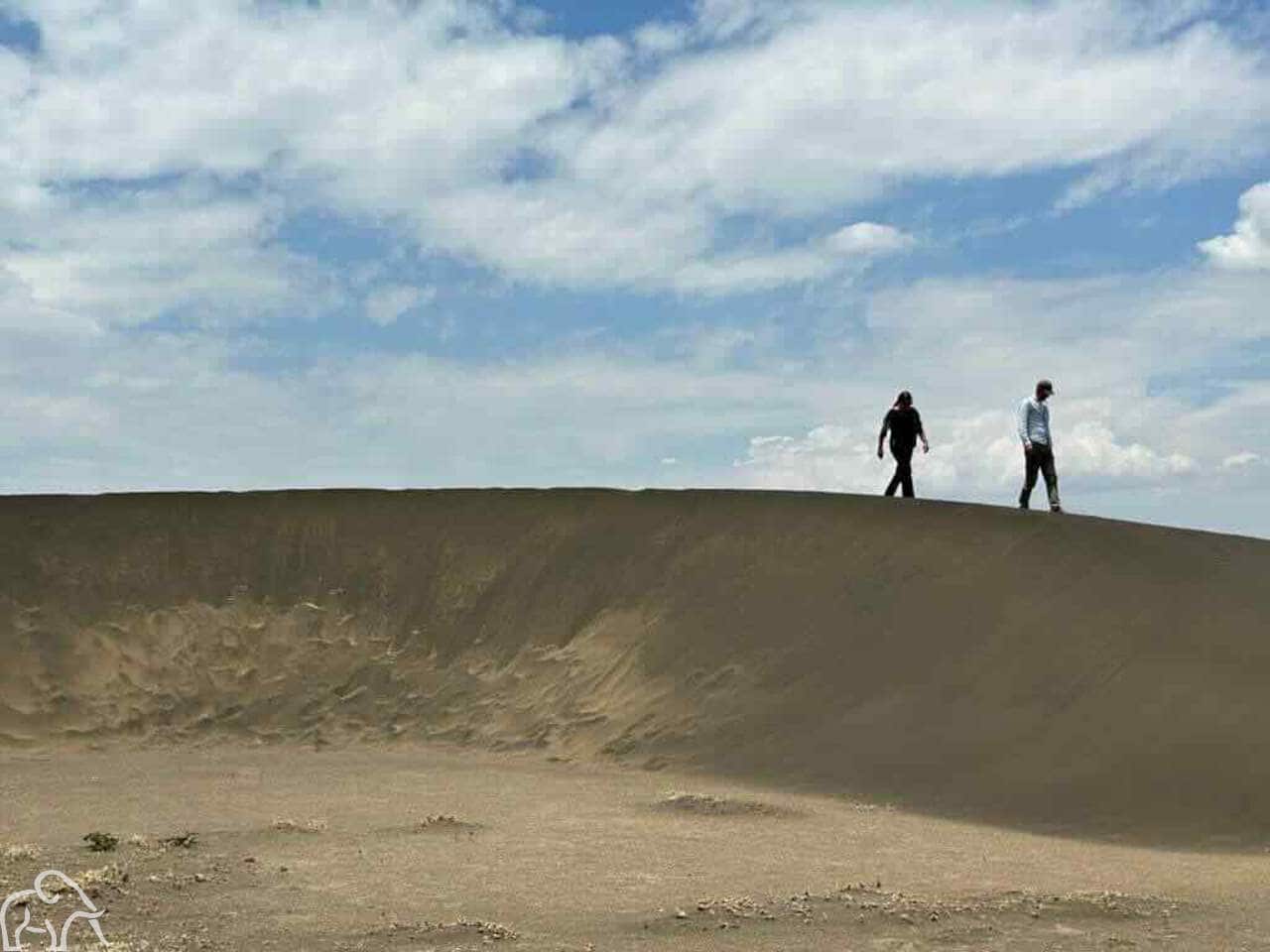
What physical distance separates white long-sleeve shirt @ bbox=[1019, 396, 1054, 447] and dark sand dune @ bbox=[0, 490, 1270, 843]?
4.08 feet

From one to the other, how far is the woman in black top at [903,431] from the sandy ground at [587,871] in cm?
553

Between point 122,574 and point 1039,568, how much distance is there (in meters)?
14.1

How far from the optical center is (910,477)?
59.7ft

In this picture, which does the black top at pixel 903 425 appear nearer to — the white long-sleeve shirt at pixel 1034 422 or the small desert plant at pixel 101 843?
the white long-sleeve shirt at pixel 1034 422

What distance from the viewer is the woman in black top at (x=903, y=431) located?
56.9 feet

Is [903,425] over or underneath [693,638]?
over

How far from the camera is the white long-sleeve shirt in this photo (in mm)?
15938

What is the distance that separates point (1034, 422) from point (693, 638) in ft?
16.1

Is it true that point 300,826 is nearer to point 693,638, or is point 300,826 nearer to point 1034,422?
point 693,638

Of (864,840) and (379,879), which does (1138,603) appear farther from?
(379,879)

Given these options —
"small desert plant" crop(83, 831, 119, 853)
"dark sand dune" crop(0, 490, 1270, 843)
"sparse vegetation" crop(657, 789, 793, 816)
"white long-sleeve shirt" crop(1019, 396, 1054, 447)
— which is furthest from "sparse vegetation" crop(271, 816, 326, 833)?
"white long-sleeve shirt" crop(1019, 396, 1054, 447)

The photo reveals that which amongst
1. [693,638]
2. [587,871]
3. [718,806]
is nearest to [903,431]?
[693,638]

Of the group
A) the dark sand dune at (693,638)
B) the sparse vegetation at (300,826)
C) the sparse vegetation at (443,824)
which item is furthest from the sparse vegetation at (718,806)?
the sparse vegetation at (300,826)

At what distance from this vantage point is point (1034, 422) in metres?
15.9
